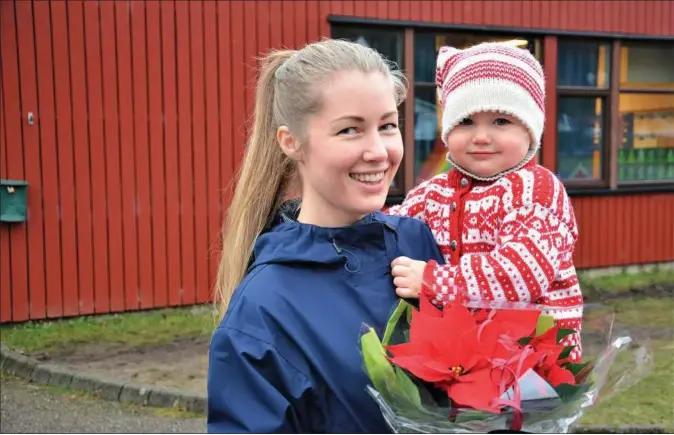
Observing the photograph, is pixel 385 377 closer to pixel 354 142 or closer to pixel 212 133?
pixel 354 142

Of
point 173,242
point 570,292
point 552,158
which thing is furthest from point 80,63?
point 570,292

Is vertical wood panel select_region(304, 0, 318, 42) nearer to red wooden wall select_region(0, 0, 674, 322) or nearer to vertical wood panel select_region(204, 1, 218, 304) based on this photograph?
red wooden wall select_region(0, 0, 674, 322)

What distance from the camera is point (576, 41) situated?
9.59 meters

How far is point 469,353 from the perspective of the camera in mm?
1262

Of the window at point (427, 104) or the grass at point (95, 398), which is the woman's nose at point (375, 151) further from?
the window at point (427, 104)

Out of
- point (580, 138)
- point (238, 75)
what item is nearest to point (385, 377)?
point (238, 75)

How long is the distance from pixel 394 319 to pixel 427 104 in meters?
7.53

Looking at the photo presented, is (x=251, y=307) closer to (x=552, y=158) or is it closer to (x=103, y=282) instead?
(x=103, y=282)

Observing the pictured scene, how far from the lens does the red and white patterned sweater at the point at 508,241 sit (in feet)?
5.38

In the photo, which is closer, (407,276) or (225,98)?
(407,276)

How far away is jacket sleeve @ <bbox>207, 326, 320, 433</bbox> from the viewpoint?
4.54 ft

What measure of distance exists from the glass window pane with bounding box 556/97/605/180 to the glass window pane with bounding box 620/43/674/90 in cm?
55

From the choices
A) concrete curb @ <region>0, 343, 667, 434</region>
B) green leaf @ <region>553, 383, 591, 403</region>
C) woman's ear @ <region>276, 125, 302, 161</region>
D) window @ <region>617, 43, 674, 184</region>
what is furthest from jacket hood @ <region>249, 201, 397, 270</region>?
window @ <region>617, 43, 674, 184</region>

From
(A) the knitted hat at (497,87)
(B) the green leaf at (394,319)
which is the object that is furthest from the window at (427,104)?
(B) the green leaf at (394,319)
